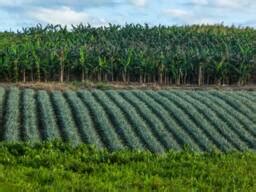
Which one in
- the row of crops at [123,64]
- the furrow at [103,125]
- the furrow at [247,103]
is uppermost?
the row of crops at [123,64]

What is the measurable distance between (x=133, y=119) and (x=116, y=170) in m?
7.73

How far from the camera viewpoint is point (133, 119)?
61.9 ft

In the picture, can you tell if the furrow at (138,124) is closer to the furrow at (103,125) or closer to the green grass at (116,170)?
the furrow at (103,125)

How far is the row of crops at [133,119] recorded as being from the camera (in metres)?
16.7

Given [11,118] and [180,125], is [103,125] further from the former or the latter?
[11,118]

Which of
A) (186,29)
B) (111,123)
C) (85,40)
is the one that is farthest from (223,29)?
(111,123)

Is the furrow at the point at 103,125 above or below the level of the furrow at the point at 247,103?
below

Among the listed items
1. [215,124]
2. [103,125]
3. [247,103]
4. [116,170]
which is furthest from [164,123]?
[116,170]

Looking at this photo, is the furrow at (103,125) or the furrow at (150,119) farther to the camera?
the furrow at (150,119)

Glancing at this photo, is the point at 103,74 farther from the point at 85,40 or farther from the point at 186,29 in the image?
the point at 186,29

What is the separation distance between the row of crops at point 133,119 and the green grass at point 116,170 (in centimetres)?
298

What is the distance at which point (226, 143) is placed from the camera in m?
16.9

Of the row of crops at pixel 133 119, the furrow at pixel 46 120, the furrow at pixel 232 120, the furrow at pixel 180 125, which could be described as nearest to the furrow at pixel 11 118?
the row of crops at pixel 133 119

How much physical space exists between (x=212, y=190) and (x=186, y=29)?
37.3 m
